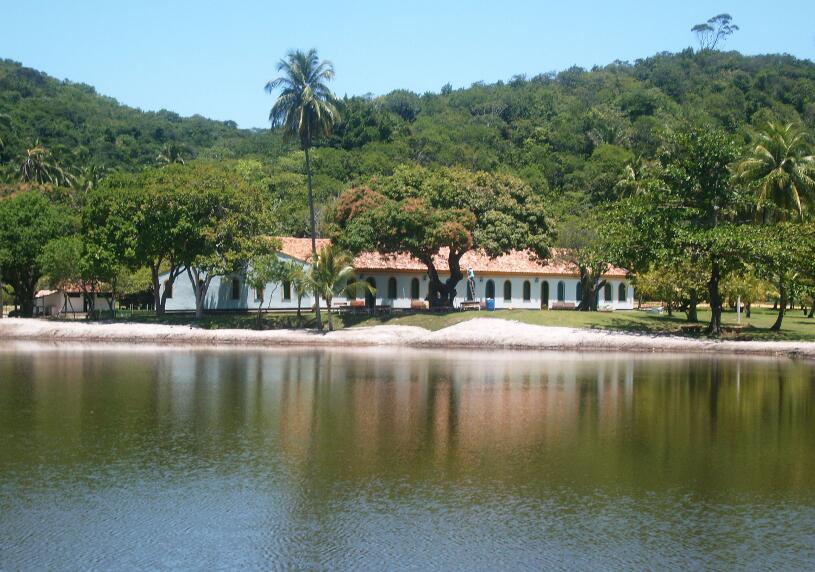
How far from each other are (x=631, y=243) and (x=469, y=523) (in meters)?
35.4

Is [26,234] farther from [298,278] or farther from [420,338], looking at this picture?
[420,338]

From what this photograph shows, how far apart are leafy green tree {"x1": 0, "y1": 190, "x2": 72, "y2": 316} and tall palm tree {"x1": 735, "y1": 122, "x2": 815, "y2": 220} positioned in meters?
45.2

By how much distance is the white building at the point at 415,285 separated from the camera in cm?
6066

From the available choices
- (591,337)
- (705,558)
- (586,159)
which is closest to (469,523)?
(705,558)

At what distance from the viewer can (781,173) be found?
48.5 metres

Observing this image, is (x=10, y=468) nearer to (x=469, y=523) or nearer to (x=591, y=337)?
(x=469, y=523)

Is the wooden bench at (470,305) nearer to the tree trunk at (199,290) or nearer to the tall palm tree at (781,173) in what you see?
the tree trunk at (199,290)

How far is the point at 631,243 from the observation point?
155 ft

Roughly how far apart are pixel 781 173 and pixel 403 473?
3891 centimetres

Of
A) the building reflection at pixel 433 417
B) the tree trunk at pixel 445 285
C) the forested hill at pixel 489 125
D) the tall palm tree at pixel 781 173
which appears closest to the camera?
the building reflection at pixel 433 417

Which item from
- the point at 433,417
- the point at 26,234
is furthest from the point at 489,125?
the point at 433,417

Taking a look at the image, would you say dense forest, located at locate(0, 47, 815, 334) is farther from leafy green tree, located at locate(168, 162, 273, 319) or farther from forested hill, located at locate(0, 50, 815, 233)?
forested hill, located at locate(0, 50, 815, 233)

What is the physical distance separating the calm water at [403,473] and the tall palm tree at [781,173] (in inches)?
747

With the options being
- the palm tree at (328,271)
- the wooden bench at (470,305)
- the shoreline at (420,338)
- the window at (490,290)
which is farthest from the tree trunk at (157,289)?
the window at (490,290)
